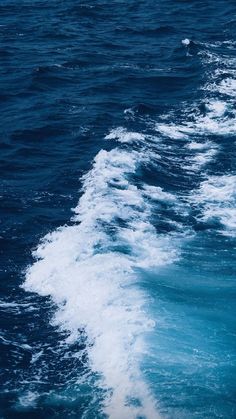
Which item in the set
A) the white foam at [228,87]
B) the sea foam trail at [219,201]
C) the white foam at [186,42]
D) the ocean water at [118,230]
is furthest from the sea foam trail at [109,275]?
the white foam at [186,42]

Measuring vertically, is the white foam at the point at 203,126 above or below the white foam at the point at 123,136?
above

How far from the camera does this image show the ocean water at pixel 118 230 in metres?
17.0

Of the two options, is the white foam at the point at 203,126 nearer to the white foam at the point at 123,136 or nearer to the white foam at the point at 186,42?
the white foam at the point at 123,136

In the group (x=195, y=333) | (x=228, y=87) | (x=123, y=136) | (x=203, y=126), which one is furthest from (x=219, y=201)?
(x=228, y=87)

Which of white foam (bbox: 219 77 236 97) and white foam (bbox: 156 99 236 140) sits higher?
white foam (bbox: 219 77 236 97)

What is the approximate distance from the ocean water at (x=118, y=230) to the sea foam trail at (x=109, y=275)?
0.19ft

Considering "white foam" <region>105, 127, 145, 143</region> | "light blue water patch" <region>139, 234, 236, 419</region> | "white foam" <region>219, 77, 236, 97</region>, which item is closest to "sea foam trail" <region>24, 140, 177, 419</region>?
"light blue water patch" <region>139, 234, 236, 419</region>

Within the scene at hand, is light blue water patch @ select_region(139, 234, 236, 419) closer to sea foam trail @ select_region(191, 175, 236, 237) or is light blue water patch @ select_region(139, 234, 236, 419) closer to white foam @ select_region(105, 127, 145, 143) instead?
sea foam trail @ select_region(191, 175, 236, 237)

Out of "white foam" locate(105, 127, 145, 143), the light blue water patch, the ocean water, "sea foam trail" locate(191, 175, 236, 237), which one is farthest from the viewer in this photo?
"white foam" locate(105, 127, 145, 143)

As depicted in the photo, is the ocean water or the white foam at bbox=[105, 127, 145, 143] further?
the white foam at bbox=[105, 127, 145, 143]

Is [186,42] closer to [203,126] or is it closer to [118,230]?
[203,126]

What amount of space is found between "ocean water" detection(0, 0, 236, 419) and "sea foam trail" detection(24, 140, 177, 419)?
0.06 meters

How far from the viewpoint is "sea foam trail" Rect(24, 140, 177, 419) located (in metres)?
17.1

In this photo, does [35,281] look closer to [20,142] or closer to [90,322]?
[90,322]
